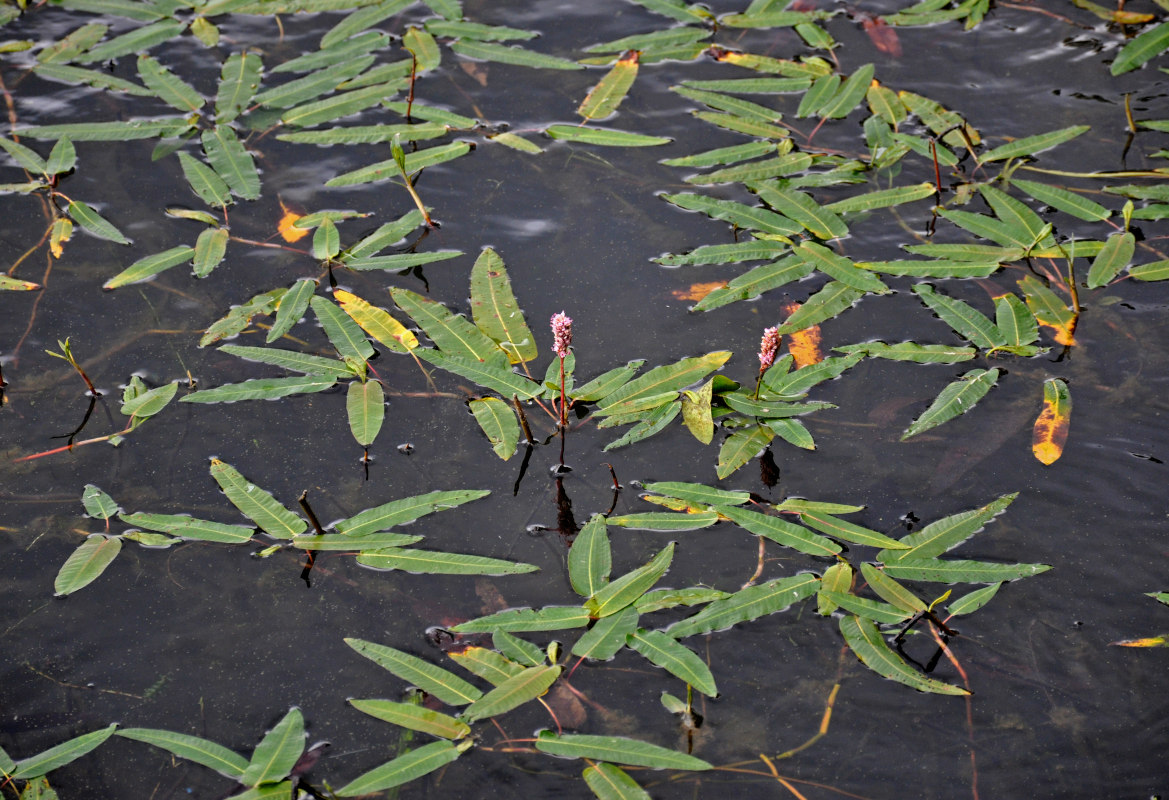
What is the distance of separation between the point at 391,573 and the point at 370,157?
1431 millimetres

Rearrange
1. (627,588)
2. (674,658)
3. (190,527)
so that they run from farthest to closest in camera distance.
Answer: (190,527) → (627,588) → (674,658)

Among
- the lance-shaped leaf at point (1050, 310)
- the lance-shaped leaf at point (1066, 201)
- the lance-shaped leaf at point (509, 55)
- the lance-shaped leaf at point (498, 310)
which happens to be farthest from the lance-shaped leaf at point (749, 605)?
the lance-shaped leaf at point (509, 55)

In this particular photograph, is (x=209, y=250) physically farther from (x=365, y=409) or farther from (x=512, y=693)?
(x=512, y=693)

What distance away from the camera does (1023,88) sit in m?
2.97

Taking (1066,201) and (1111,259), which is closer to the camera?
(1111,259)

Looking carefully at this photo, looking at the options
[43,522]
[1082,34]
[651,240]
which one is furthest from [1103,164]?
[43,522]

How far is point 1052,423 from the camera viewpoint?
83.9 inches

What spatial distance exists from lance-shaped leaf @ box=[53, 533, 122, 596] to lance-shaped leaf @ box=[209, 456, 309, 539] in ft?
0.78

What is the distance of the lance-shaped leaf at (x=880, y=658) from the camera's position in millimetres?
1729

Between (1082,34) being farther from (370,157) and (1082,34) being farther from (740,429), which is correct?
(370,157)

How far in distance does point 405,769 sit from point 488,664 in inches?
9.0

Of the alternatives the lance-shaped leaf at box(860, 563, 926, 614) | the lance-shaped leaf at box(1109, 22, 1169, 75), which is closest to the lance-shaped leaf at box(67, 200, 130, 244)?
the lance-shaped leaf at box(860, 563, 926, 614)

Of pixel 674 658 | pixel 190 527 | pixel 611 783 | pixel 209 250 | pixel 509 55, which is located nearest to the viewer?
pixel 611 783

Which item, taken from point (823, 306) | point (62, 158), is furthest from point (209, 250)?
point (823, 306)
